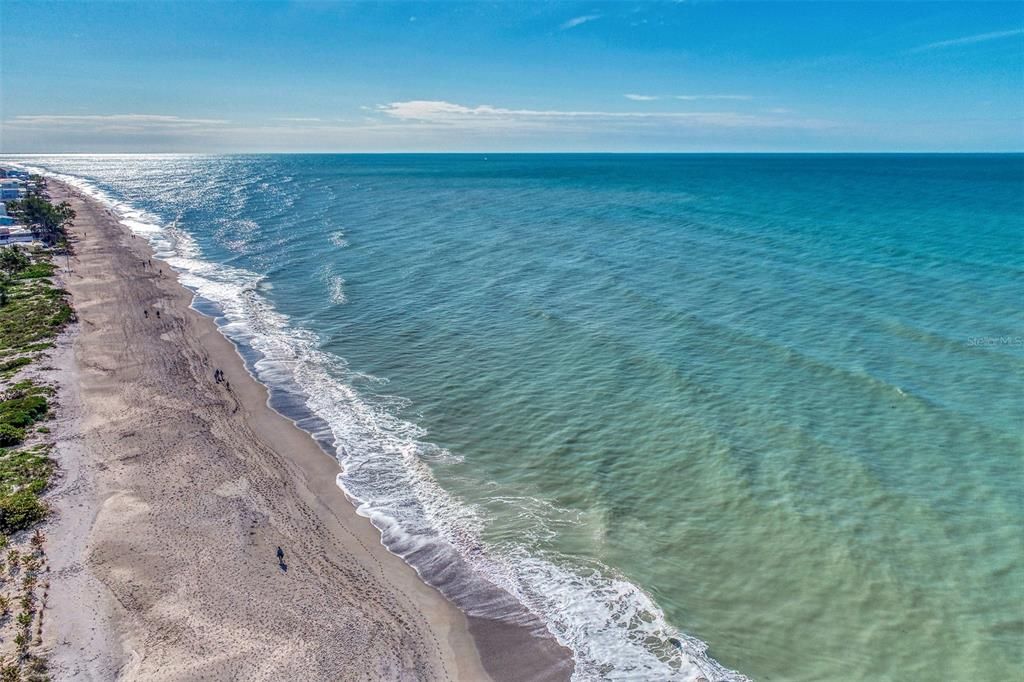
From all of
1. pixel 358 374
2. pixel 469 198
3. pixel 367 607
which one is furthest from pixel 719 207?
pixel 367 607

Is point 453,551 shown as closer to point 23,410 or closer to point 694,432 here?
point 694,432

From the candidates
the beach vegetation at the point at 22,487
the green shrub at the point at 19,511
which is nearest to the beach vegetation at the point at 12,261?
the beach vegetation at the point at 22,487

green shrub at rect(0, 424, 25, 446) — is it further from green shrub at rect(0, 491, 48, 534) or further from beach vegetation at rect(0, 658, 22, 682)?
beach vegetation at rect(0, 658, 22, 682)

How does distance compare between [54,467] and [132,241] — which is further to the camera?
[132,241]

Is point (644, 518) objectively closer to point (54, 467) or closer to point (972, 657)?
point (972, 657)

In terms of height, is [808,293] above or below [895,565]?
above

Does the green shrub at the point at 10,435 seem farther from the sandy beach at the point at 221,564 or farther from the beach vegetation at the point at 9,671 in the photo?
the beach vegetation at the point at 9,671
